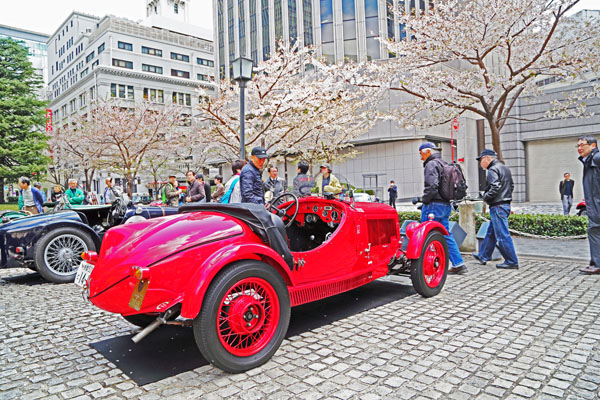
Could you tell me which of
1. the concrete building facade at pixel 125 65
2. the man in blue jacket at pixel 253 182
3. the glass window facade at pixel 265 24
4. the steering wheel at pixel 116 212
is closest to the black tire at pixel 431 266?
the man in blue jacket at pixel 253 182

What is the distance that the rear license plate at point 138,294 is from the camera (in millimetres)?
2752

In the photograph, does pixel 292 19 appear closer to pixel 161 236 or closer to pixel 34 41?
pixel 161 236

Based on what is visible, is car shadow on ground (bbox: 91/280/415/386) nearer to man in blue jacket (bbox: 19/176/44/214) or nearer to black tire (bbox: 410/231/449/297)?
black tire (bbox: 410/231/449/297)

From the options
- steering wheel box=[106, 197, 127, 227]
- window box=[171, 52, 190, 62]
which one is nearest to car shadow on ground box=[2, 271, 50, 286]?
steering wheel box=[106, 197, 127, 227]

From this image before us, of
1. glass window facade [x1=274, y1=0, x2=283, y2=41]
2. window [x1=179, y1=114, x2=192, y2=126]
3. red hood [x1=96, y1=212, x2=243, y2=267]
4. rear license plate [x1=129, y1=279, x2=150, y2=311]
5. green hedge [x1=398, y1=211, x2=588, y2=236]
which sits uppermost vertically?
glass window facade [x1=274, y1=0, x2=283, y2=41]

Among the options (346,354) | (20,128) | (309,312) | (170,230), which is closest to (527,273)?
(309,312)

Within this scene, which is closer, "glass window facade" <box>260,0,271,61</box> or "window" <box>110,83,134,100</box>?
"glass window facade" <box>260,0,271,61</box>

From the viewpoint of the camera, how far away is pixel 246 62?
32.1 ft

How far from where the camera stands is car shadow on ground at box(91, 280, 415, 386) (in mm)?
3072

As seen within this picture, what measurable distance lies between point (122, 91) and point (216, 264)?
5962 centimetres

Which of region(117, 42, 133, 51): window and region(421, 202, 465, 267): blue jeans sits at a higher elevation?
region(117, 42, 133, 51): window

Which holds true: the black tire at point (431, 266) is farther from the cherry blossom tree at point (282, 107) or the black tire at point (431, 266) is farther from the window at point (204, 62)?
the window at point (204, 62)

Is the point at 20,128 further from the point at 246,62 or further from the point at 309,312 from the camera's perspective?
the point at 309,312

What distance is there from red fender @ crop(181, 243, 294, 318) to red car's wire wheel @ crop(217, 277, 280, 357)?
177 mm
